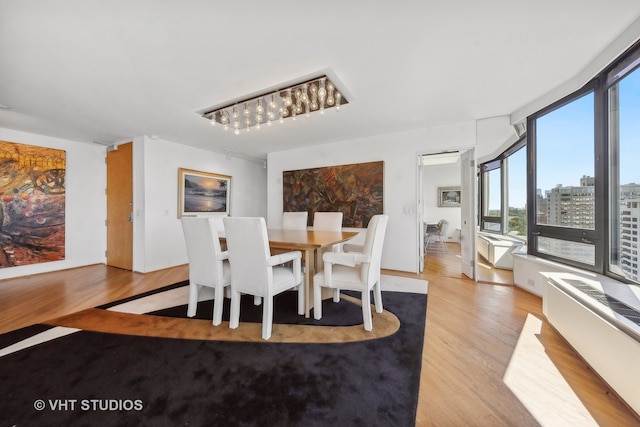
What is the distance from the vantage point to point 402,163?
394cm

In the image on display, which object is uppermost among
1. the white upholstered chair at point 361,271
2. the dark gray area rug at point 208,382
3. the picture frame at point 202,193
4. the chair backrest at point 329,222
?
the picture frame at point 202,193

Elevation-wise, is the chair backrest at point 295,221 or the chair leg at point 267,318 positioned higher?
the chair backrest at point 295,221

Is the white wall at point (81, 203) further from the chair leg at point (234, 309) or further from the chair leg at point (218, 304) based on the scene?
the chair leg at point (234, 309)

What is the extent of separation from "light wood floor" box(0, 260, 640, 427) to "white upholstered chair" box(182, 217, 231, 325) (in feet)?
4.78

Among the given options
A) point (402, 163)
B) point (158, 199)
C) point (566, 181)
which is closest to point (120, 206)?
point (158, 199)

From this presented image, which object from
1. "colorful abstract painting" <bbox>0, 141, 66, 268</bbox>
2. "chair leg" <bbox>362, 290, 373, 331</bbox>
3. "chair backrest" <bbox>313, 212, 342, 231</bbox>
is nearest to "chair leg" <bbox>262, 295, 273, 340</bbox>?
"chair leg" <bbox>362, 290, 373, 331</bbox>

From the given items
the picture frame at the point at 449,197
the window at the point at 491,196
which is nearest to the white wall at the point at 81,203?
the window at the point at 491,196

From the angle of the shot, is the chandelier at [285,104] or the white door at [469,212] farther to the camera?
the white door at [469,212]

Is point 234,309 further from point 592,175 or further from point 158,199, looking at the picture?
point 592,175

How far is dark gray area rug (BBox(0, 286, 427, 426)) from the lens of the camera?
1206 mm

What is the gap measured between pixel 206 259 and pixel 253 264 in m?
0.57

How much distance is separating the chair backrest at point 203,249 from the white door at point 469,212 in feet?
11.5

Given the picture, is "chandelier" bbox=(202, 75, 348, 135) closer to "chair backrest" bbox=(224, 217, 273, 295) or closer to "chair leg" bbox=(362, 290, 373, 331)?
"chair backrest" bbox=(224, 217, 273, 295)

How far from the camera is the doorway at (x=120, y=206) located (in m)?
4.16
